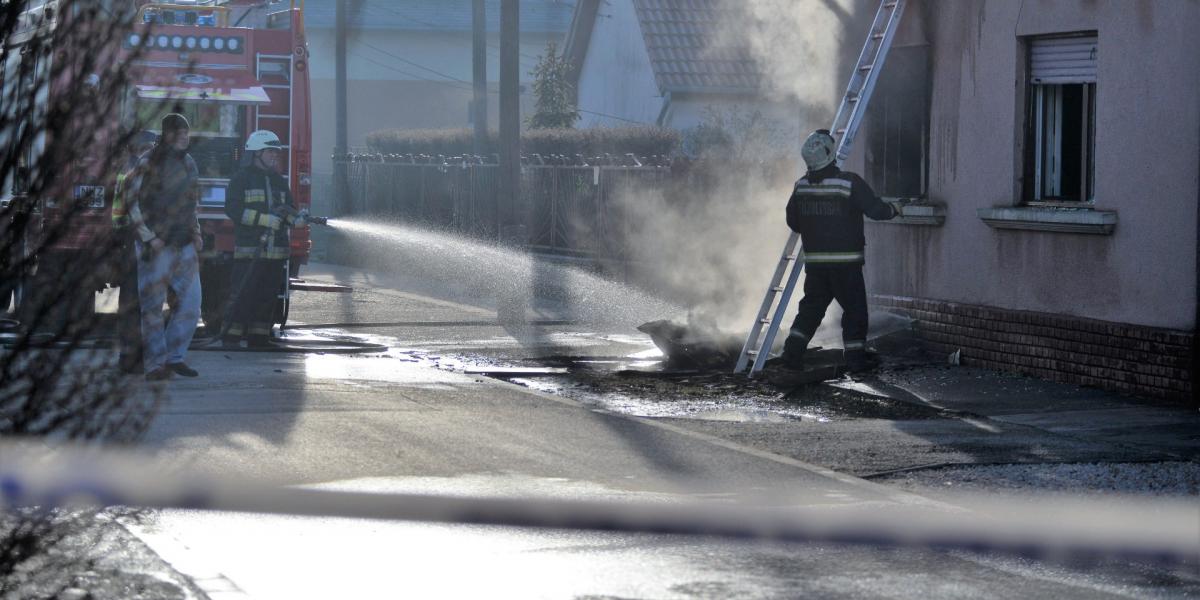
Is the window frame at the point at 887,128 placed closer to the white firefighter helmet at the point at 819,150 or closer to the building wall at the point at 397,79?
the white firefighter helmet at the point at 819,150

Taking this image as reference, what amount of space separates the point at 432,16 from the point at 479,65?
3023 centimetres

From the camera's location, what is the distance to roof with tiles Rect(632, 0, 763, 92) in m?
32.4

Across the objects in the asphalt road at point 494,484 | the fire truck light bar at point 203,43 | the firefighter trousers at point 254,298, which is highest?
the fire truck light bar at point 203,43

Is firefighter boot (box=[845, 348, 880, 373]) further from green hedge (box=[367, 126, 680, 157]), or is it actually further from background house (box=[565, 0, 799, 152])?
background house (box=[565, 0, 799, 152])

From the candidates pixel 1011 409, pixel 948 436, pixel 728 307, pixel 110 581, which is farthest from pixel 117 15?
pixel 728 307

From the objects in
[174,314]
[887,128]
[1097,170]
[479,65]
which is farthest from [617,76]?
[1097,170]

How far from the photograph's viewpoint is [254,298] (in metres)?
13.4

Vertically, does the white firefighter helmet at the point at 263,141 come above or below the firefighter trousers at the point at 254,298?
above

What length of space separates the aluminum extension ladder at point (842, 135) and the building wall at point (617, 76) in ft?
68.2

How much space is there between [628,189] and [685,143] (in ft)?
20.4

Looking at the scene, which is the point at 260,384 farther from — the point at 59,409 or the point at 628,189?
the point at 628,189

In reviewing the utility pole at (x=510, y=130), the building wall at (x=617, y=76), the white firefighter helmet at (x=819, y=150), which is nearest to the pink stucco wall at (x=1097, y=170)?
the white firefighter helmet at (x=819, y=150)

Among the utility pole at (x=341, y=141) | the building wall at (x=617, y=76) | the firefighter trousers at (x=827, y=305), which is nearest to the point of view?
the firefighter trousers at (x=827, y=305)

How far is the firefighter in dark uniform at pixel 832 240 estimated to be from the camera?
11453 millimetres
